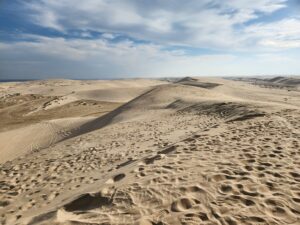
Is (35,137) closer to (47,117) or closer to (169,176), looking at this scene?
(47,117)

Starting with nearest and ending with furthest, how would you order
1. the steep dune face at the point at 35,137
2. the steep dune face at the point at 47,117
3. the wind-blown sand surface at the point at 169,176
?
the wind-blown sand surface at the point at 169,176, the steep dune face at the point at 35,137, the steep dune face at the point at 47,117

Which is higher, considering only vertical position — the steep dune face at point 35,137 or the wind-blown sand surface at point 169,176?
the wind-blown sand surface at point 169,176

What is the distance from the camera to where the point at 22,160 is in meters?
11.9

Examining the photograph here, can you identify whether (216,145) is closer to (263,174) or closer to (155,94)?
(263,174)

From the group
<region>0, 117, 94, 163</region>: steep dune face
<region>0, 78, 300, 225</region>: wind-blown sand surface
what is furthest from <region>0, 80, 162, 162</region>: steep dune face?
<region>0, 78, 300, 225</region>: wind-blown sand surface

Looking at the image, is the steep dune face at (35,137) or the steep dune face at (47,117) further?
the steep dune face at (47,117)

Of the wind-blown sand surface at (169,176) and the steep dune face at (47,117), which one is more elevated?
the wind-blown sand surface at (169,176)

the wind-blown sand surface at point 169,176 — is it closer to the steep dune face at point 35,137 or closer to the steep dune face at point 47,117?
the steep dune face at point 35,137

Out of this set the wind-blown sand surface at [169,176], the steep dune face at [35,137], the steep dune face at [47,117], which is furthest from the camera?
the steep dune face at [47,117]

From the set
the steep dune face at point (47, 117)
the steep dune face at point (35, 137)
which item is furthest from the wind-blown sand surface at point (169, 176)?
the steep dune face at point (47, 117)

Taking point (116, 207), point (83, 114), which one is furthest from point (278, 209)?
point (83, 114)

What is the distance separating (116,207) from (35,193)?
12.3 feet

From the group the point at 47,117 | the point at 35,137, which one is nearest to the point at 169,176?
the point at 35,137

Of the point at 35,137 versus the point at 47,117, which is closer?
the point at 35,137
